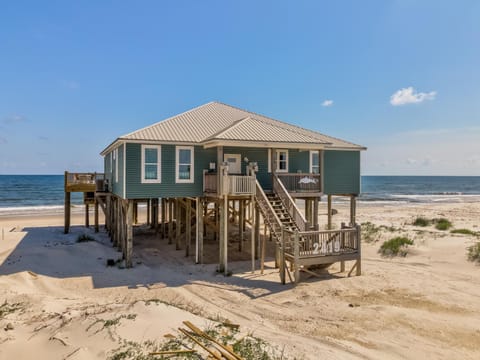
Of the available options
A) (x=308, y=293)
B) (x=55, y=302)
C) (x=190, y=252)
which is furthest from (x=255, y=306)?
(x=190, y=252)

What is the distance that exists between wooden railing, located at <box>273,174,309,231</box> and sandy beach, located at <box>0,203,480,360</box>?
229 centimetres

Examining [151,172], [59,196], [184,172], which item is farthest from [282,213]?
[59,196]

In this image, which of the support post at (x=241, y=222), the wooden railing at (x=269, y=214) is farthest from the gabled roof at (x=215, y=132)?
the support post at (x=241, y=222)

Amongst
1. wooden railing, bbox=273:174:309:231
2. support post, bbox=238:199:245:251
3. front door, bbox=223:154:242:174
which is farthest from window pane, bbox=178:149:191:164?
support post, bbox=238:199:245:251

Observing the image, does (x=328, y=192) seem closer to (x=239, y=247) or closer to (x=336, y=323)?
(x=239, y=247)

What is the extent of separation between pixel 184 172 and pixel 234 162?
101 inches

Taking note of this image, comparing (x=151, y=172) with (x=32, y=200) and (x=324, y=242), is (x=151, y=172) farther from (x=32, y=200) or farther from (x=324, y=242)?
(x=32, y=200)

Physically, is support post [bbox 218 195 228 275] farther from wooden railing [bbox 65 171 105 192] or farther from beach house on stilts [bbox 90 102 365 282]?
wooden railing [bbox 65 171 105 192]

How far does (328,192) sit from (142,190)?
9576mm

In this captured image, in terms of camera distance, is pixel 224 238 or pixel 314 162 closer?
pixel 224 238

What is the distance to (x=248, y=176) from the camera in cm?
1500

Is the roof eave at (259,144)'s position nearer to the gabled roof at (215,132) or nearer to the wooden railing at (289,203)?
the gabled roof at (215,132)

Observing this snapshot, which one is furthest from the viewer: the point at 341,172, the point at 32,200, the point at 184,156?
the point at 32,200

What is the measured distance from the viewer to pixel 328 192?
61.5 feet
